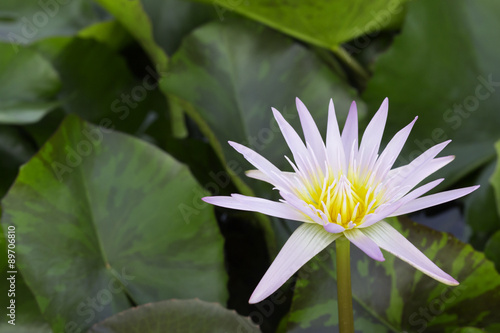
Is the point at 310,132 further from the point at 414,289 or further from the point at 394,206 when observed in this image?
the point at 414,289

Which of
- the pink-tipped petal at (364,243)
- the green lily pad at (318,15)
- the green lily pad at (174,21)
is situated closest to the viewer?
the pink-tipped petal at (364,243)

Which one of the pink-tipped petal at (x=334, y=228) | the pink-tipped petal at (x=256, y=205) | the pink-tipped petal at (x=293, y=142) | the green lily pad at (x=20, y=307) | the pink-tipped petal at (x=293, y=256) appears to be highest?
the pink-tipped petal at (x=293, y=142)

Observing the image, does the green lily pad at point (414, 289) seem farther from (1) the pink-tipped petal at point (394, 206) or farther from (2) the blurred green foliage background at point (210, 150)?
(1) the pink-tipped petal at point (394, 206)

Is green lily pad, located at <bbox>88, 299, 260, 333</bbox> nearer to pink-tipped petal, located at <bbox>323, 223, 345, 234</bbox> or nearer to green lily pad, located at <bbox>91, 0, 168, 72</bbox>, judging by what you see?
pink-tipped petal, located at <bbox>323, 223, 345, 234</bbox>

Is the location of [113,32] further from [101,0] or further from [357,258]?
[357,258]

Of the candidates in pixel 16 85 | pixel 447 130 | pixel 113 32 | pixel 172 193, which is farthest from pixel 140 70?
pixel 447 130

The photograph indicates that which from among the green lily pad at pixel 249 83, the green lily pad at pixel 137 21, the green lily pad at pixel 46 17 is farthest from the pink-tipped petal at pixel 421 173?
the green lily pad at pixel 46 17

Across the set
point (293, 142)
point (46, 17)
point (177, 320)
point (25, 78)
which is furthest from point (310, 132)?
point (46, 17)
